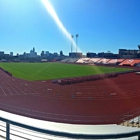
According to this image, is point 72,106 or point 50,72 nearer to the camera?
point 72,106

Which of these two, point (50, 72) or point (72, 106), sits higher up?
point (50, 72)

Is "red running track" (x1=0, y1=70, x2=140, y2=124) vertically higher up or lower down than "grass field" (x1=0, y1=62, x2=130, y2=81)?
lower down

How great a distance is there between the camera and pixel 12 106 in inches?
625

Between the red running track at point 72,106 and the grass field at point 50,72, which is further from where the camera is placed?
the grass field at point 50,72

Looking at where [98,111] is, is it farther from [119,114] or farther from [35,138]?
[35,138]

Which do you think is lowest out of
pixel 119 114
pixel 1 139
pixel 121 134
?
pixel 119 114

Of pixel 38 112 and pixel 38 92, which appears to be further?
pixel 38 92

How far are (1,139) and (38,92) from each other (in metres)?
17.4

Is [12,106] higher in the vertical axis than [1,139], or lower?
lower

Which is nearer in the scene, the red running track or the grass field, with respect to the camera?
the red running track

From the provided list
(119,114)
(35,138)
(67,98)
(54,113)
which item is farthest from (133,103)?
(35,138)

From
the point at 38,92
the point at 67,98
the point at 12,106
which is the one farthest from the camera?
the point at 38,92

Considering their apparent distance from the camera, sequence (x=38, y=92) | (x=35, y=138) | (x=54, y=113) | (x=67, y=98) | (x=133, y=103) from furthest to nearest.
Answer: (x=38, y=92) < (x=67, y=98) < (x=133, y=103) < (x=54, y=113) < (x=35, y=138)

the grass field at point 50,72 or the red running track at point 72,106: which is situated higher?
the grass field at point 50,72
